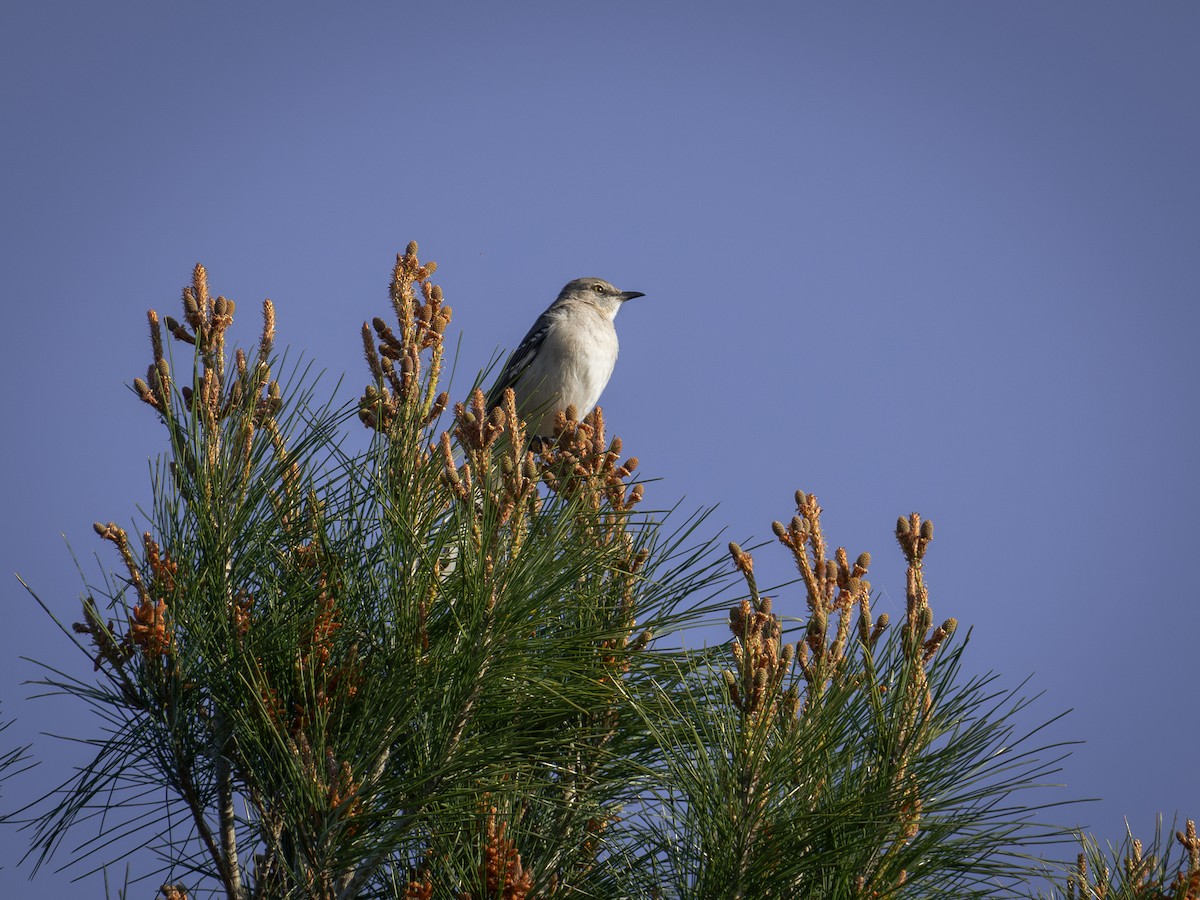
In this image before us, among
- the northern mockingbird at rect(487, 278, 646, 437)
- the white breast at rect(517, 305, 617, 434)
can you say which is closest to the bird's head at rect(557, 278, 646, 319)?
the northern mockingbird at rect(487, 278, 646, 437)

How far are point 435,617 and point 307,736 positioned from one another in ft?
1.55

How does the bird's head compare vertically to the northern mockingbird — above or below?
above

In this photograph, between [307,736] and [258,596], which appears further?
[258,596]

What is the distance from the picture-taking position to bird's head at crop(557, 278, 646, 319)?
435 inches

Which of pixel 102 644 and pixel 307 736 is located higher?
pixel 102 644

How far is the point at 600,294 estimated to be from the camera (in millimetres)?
11180

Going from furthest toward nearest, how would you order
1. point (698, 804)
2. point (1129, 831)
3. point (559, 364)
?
1. point (559, 364)
2. point (1129, 831)
3. point (698, 804)

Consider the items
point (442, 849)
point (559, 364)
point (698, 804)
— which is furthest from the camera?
point (559, 364)

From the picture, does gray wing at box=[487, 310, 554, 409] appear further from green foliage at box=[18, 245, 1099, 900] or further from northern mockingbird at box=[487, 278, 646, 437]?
green foliage at box=[18, 245, 1099, 900]

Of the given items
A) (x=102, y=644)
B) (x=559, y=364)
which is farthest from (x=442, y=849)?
(x=559, y=364)

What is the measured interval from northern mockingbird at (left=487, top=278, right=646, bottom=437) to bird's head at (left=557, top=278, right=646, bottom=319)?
0.88 meters

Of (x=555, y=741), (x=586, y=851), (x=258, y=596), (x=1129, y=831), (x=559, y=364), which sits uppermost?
(x=559, y=364)

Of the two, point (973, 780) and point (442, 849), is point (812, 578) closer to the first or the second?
point (973, 780)

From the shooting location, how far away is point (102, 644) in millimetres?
3049
